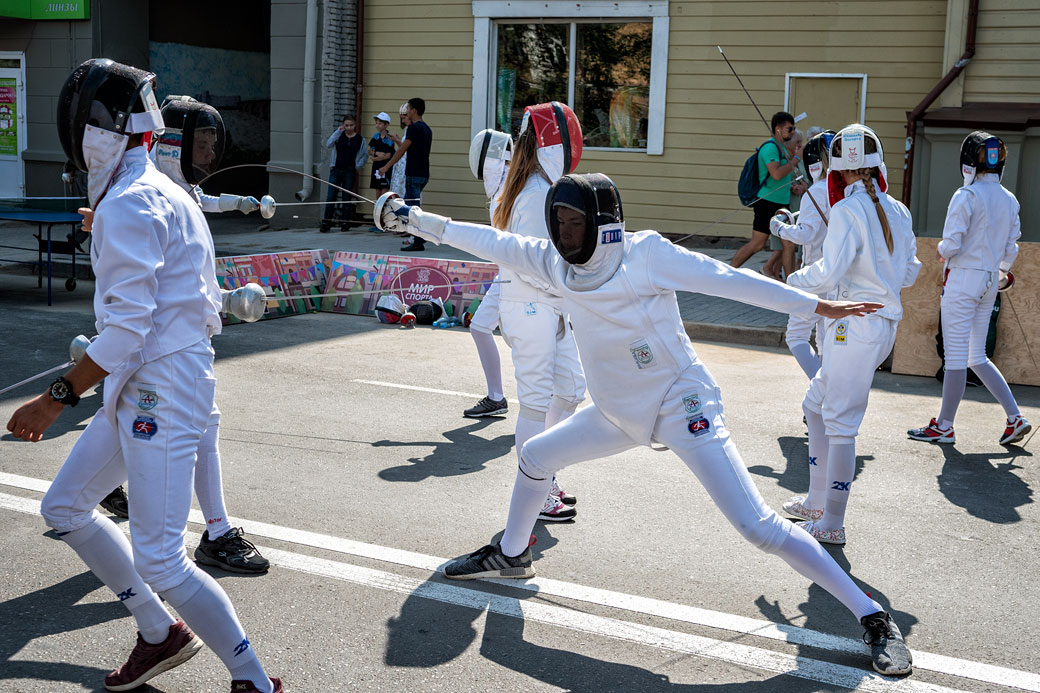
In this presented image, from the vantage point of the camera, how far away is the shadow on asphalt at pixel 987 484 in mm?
5754

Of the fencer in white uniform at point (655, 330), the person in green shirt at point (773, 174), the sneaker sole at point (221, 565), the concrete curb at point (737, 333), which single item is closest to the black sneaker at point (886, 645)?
the fencer in white uniform at point (655, 330)

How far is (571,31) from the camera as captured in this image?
653 inches

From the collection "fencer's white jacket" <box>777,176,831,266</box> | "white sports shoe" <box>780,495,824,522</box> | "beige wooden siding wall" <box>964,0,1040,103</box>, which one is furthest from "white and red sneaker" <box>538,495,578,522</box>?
"beige wooden siding wall" <box>964,0,1040,103</box>

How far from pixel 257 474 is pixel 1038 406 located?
605cm

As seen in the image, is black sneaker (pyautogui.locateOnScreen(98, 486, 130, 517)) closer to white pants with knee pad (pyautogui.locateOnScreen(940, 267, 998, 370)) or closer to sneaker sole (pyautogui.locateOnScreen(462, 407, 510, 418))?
sneaker sole (pyautogui.locateOnScreen(462, 407, 510, 418))

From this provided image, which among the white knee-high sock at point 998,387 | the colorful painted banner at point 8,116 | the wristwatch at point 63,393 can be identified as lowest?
the white knee-high sock at point 998,387

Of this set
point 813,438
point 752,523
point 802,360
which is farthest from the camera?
point 802,360

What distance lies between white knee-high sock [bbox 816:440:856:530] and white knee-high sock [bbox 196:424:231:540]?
9.16ft

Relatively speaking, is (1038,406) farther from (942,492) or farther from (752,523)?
(752,523)

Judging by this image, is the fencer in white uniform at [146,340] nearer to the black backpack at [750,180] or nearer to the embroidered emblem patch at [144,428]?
the embroidered emblem patch at [144,428]

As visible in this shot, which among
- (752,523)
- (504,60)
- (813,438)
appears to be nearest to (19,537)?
(752,523)

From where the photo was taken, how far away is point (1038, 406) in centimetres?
835

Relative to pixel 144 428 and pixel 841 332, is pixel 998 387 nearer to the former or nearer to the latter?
pixel 841 332

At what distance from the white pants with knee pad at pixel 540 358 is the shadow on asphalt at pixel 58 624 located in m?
2.08
